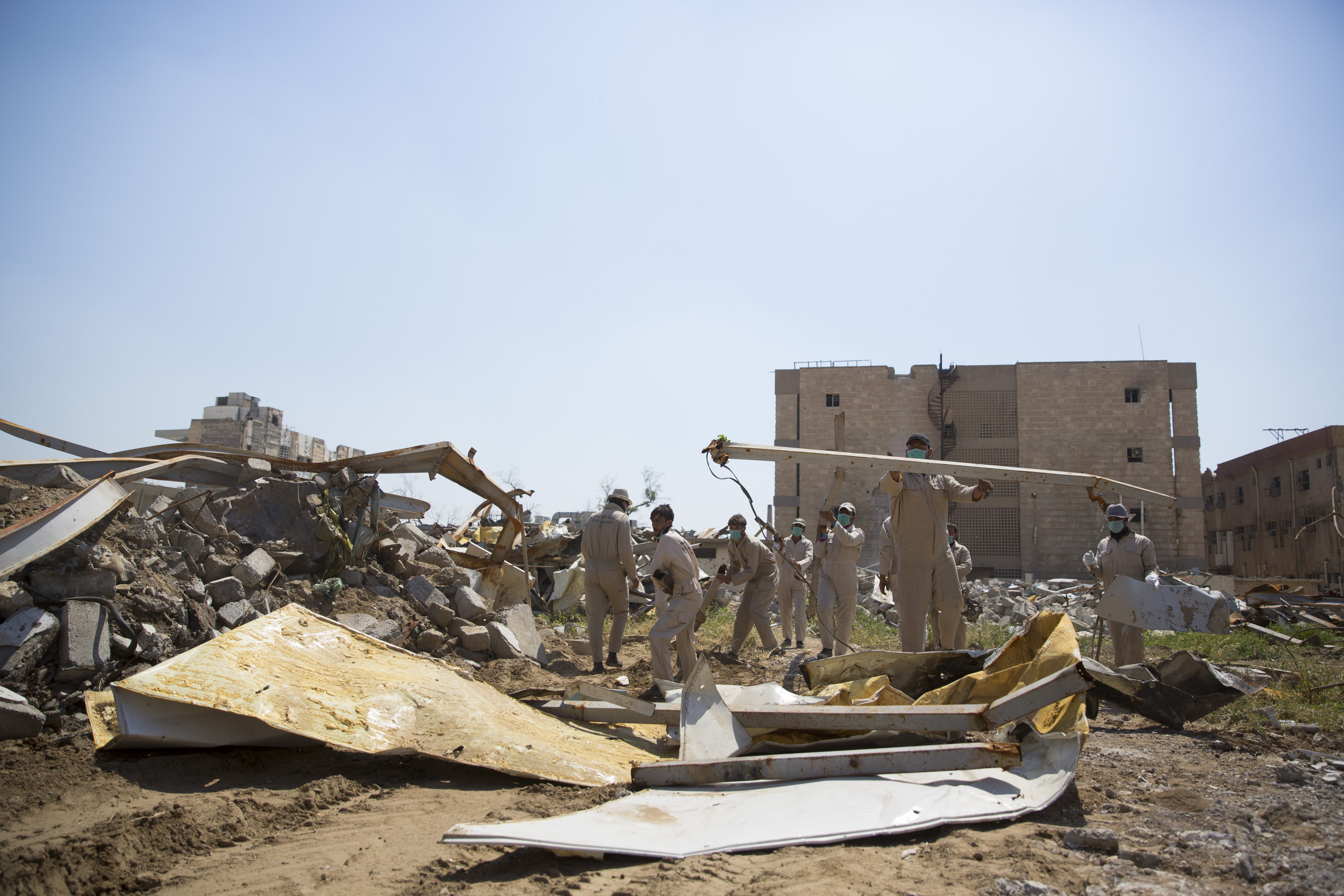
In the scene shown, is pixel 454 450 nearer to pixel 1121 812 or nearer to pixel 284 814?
pixel 284 814

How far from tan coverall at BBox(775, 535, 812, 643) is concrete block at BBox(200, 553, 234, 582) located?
627 cm

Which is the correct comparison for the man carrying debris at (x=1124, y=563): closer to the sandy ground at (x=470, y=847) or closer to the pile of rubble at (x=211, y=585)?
the sandy ground at (x=470, y=847)

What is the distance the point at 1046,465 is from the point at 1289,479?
994cm

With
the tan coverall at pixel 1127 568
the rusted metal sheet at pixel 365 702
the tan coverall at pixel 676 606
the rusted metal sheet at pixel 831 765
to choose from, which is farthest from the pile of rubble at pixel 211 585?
the tan coverall at pixel 1127 568

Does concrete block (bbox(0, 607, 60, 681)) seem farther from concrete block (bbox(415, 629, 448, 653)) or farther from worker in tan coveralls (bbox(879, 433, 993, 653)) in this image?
worker in tan coveralls (bbox(879, 433, 993, 653))

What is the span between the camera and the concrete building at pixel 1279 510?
2719 cm

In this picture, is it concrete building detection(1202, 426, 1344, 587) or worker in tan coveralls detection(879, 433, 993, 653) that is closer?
worker in tan coveralls detection(879, 433, 993, 653)

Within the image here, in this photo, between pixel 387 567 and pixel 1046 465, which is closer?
pixel 387 567

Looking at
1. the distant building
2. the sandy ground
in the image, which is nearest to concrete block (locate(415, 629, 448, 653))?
the sandy ground

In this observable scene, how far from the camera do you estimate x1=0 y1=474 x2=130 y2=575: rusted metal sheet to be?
13.5 ft

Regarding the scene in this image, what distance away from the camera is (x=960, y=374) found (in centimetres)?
3088

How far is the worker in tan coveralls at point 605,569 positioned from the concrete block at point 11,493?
4.19 m

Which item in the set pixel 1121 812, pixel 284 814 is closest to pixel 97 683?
pixel 284 814

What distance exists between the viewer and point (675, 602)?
6043 mm
